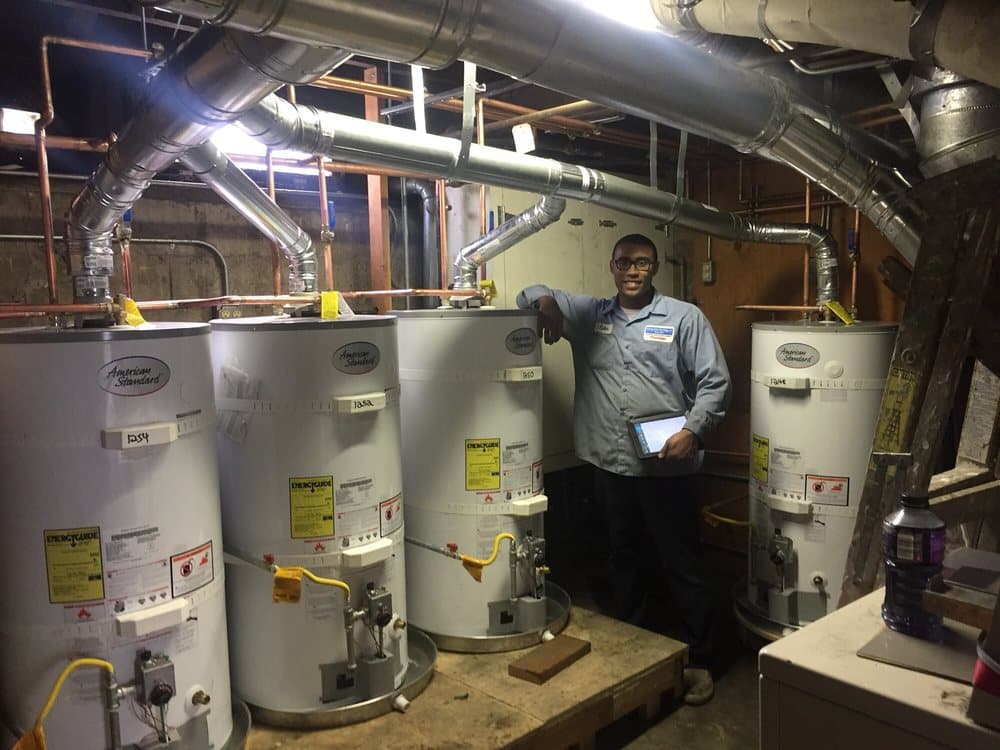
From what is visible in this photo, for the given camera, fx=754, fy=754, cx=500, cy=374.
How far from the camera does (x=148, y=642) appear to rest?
1692 millimetres

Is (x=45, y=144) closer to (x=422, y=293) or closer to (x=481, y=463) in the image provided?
(x=422, y=293)

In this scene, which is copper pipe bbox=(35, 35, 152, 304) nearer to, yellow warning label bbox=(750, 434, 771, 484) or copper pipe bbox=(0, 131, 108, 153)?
copper pipe bbox=(0, 131, 108, 153)

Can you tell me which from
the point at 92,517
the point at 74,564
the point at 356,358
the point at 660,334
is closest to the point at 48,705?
the point at 74,564

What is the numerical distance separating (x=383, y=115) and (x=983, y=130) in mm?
2197

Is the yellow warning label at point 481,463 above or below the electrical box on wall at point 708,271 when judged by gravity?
below

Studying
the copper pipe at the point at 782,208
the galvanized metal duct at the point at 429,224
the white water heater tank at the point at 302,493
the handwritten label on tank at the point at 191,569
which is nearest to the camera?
the handwritten label on tank at the point at 191,569

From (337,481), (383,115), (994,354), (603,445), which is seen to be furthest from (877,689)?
(383,115)

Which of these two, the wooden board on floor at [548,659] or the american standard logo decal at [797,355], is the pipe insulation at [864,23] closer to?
the american standard logo decal at [797,355]

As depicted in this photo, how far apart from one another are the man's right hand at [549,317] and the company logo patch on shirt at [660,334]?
369 millimetres

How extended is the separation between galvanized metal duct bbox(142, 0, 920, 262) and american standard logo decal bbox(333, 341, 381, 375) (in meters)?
0.83

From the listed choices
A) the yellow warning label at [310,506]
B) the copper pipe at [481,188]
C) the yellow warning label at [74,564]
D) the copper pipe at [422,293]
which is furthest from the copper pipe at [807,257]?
the yellow warning label at [74,564]

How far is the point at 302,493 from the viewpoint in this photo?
2.03 meters

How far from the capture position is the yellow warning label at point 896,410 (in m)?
1.68

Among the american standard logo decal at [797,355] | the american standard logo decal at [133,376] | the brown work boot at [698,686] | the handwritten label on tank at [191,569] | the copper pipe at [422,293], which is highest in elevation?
the copper pipe at [422,293]
